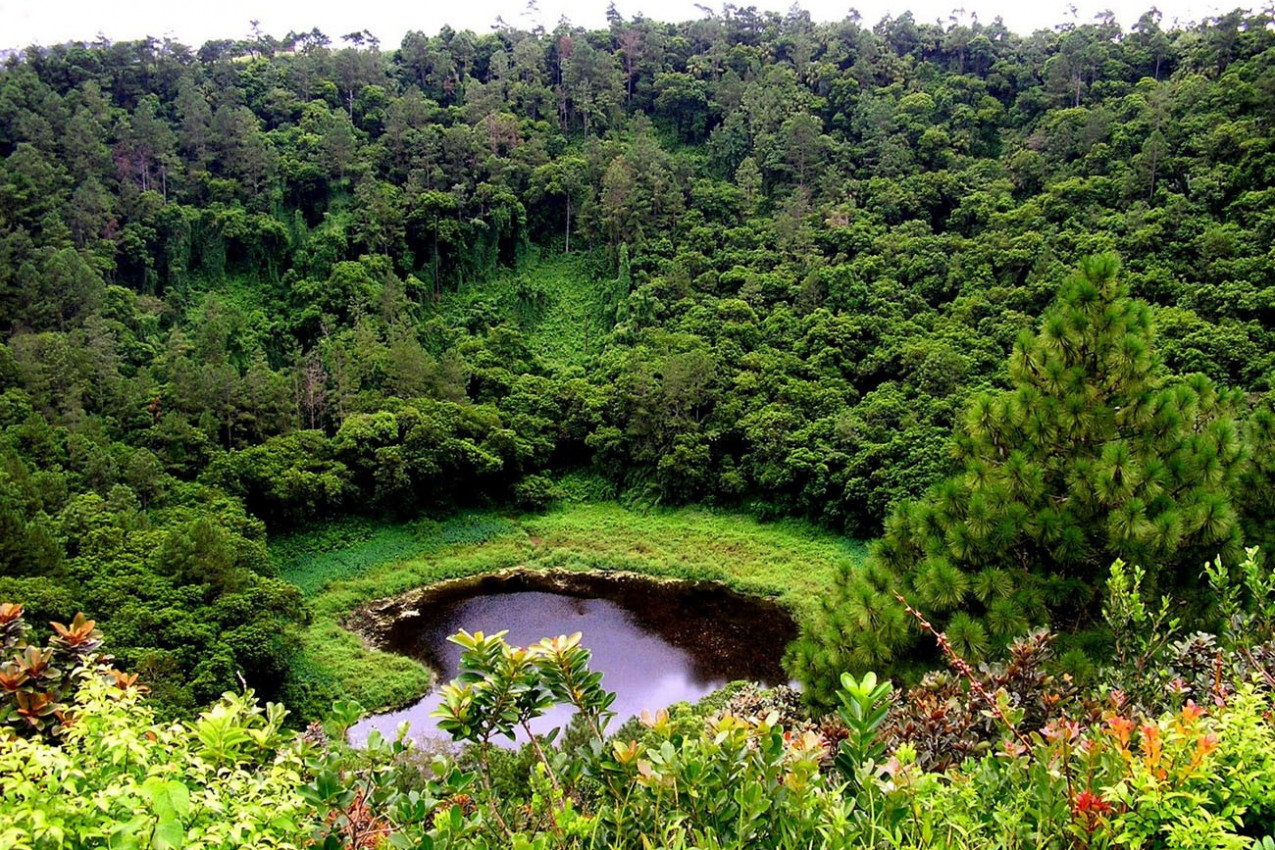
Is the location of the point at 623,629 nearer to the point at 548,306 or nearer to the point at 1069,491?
the point at 1069,491

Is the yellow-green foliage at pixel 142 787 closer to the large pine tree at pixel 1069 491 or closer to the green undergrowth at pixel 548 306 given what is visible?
the large pine tree at pixel 1069 491

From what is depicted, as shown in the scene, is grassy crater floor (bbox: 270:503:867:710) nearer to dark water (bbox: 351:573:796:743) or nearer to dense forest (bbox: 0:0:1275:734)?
dark water (bbox: 351:573:796:743)

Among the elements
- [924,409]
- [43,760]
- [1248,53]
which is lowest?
[924,409]

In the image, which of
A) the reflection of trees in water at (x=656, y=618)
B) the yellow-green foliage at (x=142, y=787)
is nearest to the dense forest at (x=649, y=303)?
the reflection of trees in water at (x=656, y=618)

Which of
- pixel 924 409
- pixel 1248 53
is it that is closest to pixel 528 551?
pixel 924 409

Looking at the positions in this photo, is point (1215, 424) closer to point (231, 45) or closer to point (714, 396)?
point (714, 396)

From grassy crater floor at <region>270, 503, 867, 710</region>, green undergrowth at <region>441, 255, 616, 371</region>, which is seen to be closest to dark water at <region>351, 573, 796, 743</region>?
grassy crater floor at <region>270, 503, 867, 710</region>

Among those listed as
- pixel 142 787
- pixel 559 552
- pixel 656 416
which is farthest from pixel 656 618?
pixel 142 787
